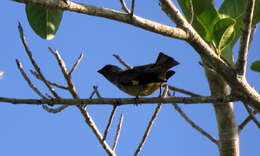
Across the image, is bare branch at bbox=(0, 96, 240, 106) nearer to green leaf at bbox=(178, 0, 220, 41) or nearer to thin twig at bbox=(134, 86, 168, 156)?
green leaf at bbox=(178, 0, 220, 41)

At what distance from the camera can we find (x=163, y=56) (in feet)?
10.9

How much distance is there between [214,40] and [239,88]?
0.33 metres

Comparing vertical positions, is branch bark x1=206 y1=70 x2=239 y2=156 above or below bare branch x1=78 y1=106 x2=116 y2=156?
above

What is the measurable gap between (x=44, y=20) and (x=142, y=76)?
1195 millimetres

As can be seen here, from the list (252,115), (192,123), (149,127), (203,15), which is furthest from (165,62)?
(192,123)

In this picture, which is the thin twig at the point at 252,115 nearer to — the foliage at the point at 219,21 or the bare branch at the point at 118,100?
the foliage at the point at 219,21

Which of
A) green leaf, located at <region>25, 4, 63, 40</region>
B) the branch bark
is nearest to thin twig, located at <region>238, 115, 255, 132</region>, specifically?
the branch bark

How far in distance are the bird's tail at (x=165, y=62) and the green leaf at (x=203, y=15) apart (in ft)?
1.62

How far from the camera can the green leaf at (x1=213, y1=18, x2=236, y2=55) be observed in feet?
8.65

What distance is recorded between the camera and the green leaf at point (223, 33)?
104 inches

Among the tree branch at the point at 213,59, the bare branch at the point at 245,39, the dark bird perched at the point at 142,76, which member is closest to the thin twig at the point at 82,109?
the dark bird perched at the point at 142,76

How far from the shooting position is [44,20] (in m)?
3.01

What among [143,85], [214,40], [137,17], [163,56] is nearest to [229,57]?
[214,40]

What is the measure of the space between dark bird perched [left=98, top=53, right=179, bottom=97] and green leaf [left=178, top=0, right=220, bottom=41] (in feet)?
1.62
